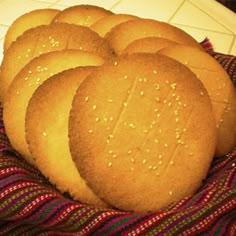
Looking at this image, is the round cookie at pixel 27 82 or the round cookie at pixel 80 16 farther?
the round cookie at pixel 80 16

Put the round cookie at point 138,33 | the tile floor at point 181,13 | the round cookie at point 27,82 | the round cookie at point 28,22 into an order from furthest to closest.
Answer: the tile floor at point 181,13 < the round cookie at point 28,22 < the round cookie at point 138,33 < the round cookie at point 27,82

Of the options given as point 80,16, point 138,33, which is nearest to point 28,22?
point 80,16

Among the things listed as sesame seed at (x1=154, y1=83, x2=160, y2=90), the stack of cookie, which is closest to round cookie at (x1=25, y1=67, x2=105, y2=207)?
the stack of cookie

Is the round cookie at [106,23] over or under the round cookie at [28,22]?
over

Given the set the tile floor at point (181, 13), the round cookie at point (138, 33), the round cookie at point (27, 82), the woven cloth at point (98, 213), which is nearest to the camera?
the woven cloth at point (98, 213)

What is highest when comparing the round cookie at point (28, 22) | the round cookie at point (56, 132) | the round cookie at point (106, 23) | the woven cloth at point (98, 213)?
the round cookie at point (106, 23)

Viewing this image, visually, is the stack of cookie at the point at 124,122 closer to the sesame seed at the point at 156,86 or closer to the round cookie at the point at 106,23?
the sesame seed at the point at 156,86

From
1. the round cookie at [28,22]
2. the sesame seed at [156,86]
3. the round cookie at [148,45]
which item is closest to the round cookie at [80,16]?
the round cookie at [28,22]

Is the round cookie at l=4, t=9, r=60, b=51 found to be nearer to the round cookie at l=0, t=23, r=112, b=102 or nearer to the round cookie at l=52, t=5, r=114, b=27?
the round cookie at l=52, t=5, r=114, b=27
